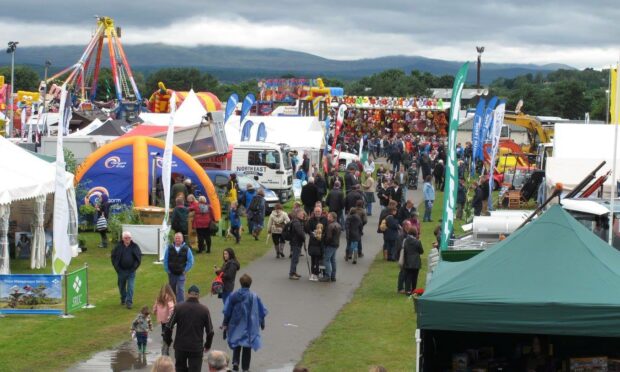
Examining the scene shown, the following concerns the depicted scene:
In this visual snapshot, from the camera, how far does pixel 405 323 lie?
675 inches

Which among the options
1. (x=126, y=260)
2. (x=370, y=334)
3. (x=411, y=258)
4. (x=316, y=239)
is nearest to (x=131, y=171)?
(x=316, y=239)

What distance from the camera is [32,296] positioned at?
17016 millimetres

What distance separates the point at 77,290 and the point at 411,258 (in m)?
5.96

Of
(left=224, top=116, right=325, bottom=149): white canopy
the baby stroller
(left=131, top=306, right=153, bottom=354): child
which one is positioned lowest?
the baby stroller

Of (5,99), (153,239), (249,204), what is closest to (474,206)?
(249,204)

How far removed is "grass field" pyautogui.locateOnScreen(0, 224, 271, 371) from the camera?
14.4m

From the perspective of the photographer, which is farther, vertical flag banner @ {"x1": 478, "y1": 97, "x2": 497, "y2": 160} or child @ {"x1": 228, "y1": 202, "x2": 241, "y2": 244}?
vertical flag banner @ {"x1": 478, "y1": 97, "x2": 497, "y2": 160}

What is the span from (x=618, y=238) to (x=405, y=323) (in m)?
3.62

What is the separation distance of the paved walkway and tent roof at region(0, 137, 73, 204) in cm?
386

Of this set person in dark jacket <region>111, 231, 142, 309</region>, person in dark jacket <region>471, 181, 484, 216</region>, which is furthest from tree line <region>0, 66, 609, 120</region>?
person in dark jacket <region>111, 231, 142, 309</region>

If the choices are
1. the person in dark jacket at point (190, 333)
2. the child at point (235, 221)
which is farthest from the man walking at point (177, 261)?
the child at point (235, 221)

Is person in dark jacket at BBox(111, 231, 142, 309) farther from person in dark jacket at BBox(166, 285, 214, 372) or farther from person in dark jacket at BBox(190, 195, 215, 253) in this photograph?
person in dark jacket at BBox(190, 195, 215, 253)

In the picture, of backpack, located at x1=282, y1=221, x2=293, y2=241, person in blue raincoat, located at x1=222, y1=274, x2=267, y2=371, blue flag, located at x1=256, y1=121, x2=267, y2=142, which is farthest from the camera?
blue flag, located at x1=256, y1=121, x2=267, y2=142

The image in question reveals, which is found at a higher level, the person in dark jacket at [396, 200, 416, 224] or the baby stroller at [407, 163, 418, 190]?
the person in dark jacket at [396, 200, 416, 224]
